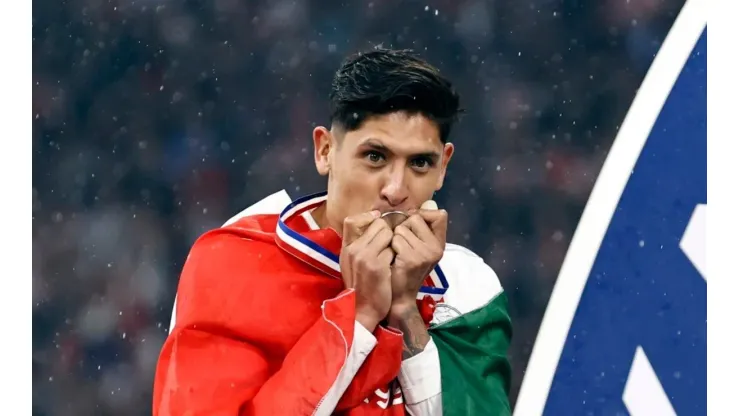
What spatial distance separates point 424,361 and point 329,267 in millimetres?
182

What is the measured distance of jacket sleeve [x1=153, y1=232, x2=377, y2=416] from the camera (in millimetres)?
1257

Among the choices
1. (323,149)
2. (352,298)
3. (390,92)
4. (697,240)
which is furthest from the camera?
(697,240)

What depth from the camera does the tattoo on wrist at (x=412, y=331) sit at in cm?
134

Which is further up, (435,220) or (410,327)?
(435,220)

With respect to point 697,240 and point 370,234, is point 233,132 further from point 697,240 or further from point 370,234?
point 697,240

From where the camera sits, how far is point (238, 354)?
1306 mm

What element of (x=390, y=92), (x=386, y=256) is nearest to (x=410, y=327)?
(x=386, y=256)

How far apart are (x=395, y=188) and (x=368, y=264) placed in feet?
0.40

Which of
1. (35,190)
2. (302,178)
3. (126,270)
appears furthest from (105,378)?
(302,178)

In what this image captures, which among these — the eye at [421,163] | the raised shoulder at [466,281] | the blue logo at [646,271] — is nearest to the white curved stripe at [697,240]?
the blue logo at [646,271]

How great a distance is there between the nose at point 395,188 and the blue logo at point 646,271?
56cm

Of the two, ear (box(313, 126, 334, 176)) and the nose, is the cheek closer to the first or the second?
the nose

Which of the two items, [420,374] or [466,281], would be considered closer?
[420,374]

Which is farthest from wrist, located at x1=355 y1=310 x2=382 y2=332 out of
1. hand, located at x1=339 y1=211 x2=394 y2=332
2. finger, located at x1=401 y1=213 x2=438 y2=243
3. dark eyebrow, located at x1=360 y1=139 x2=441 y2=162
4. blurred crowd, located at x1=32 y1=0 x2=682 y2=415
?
blurred crowd, located at x1=32 y1=0 x2=682 y2=415
